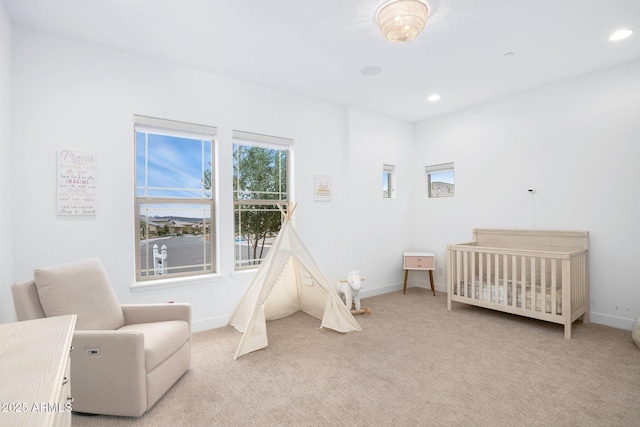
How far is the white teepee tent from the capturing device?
2.91 meters

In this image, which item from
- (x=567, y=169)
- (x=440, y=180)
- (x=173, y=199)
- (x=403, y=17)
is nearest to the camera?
(x=403, y=17)

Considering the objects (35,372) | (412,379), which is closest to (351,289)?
(412,379)

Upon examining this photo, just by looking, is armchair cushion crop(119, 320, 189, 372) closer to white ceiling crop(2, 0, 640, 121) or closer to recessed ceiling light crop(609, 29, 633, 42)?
white ceiling crop(2, 0, 640, 121)

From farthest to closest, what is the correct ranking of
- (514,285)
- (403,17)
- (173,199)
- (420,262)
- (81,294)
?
(420,262)
(514,285)
(173,199)
(403,17)
(81,294)

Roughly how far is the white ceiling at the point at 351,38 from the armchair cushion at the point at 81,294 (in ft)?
6.17

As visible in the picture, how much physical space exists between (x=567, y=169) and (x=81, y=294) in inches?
188

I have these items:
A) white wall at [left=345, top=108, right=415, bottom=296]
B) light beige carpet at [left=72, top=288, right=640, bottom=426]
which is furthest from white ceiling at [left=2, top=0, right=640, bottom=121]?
light beige carpet at [left=72, top=288, right=640, bottom=426]

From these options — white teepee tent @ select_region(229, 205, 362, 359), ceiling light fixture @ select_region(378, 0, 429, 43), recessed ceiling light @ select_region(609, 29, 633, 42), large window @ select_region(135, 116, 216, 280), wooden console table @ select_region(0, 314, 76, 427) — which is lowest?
white teepee tent @ select_region(229, 205, 362, 359)

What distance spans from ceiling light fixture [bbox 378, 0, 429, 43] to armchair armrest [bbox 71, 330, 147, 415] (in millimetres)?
2615

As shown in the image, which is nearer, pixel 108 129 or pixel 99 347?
pixel 99 347

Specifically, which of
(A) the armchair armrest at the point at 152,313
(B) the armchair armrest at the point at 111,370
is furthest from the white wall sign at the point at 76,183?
(B) the armchair armrest at the point at 111,370

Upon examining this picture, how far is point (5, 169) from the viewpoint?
2.36 m

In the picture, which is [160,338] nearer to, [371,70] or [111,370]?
[111,370]

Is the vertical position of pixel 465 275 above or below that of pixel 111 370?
above
